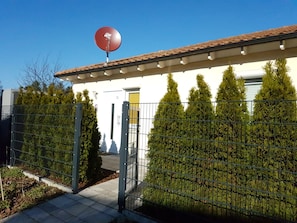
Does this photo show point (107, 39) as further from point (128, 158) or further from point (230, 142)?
point (230, 142)

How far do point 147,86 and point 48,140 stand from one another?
385 centimetres

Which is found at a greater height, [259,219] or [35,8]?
[35,8]

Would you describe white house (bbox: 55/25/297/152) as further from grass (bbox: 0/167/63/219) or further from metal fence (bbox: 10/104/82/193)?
grass (bbox: 0/167/63/219)

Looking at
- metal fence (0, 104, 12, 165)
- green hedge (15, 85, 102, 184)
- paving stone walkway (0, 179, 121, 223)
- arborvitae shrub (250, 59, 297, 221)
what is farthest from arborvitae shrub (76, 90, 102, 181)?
metal fence (0, 104, 12, 165)

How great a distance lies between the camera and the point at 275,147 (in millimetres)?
3053

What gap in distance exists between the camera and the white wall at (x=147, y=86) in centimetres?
637

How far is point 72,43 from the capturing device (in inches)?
635

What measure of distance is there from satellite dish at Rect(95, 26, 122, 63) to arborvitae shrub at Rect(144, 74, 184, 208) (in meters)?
7.71

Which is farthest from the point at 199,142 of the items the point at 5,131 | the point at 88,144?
the point at 5,131

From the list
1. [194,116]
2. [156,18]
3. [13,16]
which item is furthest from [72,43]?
[194,116]

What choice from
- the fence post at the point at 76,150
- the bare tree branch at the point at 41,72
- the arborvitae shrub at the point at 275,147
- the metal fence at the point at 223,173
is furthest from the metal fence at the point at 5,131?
the bare tree branch at the point at 41,72

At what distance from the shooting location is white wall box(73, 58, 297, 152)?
637 cm

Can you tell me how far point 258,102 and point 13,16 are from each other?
13.4 metres

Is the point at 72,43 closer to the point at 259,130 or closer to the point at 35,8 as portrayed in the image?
the point at 35,8
